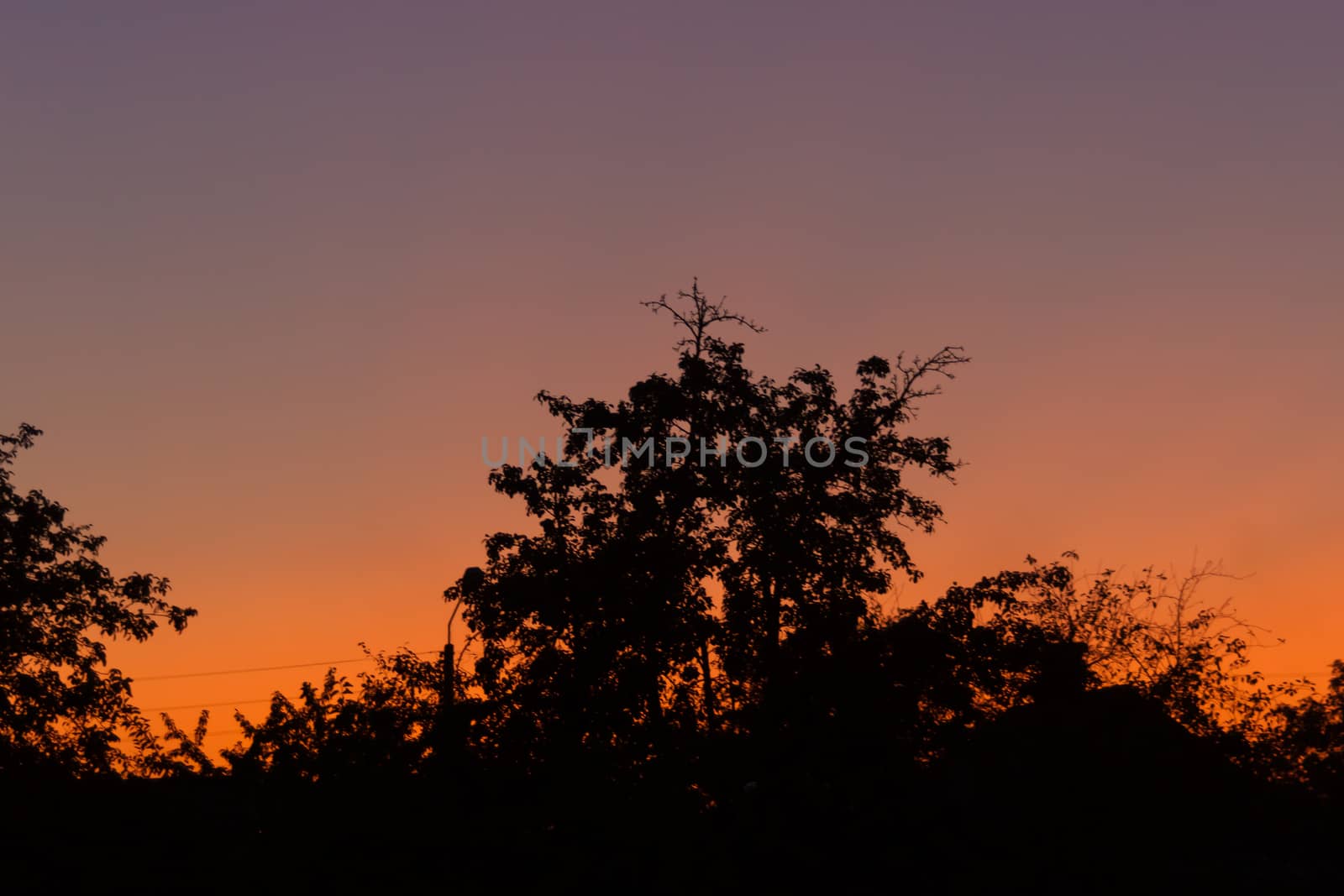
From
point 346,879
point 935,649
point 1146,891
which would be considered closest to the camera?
point 346,879

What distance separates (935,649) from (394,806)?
17702mm

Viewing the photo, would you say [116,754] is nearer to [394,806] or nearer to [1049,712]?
[394,806]

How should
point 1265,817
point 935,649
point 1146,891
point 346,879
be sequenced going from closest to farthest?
1. point 346,879
2. point 1146,891
3. point 1265,817
4. point 935,649

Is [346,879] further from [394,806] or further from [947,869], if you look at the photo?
[947,869]

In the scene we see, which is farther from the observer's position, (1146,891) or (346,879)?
(1146,891)

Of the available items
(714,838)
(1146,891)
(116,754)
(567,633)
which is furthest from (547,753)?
(116,754)

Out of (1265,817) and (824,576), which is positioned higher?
(824,576)

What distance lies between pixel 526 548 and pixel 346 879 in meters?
15.3

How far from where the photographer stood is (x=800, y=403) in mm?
37844

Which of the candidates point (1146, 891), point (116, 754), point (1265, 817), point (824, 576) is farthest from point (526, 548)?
point (1265, 817)

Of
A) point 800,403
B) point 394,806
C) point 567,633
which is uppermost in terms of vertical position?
point 800,403

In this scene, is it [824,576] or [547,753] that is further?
[824,576]

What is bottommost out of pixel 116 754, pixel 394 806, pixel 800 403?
pixel 394 806

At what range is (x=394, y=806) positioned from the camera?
23500mm
